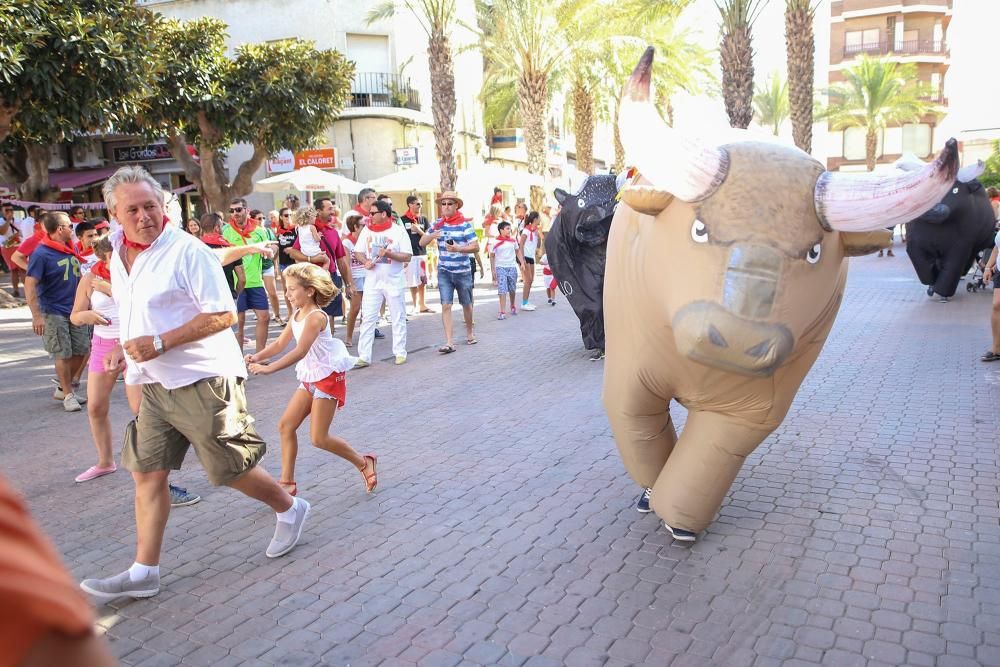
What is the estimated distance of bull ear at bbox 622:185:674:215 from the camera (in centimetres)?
317

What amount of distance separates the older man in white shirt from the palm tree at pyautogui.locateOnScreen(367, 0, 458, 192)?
14838 millimetres

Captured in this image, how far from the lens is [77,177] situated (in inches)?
945

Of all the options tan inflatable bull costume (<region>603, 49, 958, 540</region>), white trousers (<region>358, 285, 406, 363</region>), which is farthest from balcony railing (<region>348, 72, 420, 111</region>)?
tan inflatable bull costume (<region>603, 49, 958, 540</region>)

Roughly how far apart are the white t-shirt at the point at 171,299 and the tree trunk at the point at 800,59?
16.6 metres

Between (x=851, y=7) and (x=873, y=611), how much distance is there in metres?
55.3

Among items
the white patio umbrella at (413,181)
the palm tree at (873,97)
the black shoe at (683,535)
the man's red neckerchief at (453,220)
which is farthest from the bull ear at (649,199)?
the palm tree at (873,97)

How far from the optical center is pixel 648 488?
397 centimetres

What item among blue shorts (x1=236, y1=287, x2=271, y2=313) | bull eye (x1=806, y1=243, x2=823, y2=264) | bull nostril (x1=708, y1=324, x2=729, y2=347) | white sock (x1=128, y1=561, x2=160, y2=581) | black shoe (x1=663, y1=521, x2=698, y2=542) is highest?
bull eye (x1=806, y1=243, x2=823, y2=264)

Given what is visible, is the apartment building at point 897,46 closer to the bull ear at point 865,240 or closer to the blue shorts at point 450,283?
the blue shorts at point 450,283

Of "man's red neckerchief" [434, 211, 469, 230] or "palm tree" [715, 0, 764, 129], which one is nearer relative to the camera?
"man's red neckerchief" [434, 211, 469, 230]

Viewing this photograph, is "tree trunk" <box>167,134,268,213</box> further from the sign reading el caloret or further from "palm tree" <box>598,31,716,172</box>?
"palm tree" <box>598,31,716,172</box>

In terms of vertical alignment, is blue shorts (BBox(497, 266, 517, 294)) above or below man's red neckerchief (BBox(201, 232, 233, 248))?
below

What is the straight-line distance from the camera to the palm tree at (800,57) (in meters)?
18.1

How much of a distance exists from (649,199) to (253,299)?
666 centimetres
